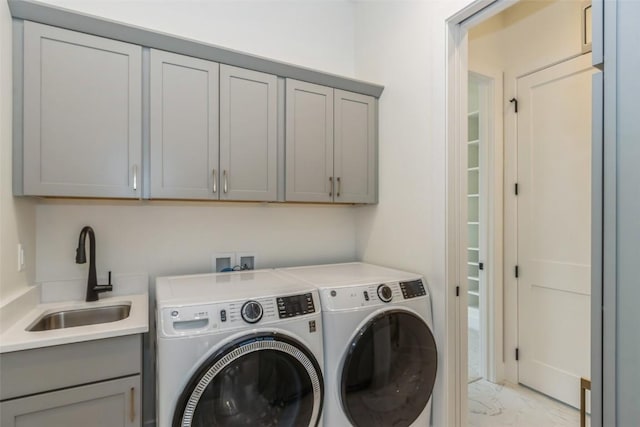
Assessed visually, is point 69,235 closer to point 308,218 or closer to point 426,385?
point 308,218

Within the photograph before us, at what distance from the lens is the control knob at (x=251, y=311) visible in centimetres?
140

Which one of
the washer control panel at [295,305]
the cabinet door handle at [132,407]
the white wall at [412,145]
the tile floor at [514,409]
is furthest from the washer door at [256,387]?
the tile floor at [514,409]

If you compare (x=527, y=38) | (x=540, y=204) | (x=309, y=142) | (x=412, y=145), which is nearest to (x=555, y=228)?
(x=540, y=204)

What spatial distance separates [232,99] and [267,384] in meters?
1.44

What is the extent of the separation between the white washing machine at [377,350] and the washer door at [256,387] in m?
0.13

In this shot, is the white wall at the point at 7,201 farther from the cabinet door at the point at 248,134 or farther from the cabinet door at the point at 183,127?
the cabinet door at the point at 248,134

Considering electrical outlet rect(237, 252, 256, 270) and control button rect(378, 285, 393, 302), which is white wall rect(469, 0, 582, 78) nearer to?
control button rect(378, 285, 393, 302)

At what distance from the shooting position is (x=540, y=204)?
2488 millimetres

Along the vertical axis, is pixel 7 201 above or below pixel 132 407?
above

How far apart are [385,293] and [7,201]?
1687 millimetres

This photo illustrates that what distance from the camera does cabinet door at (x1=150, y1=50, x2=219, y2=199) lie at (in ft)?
5.59

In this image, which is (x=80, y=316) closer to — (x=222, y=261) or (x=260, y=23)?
(x=222, y=261)

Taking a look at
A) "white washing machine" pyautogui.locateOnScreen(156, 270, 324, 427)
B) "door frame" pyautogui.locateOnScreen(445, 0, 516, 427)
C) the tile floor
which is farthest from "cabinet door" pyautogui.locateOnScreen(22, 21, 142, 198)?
the tile floor

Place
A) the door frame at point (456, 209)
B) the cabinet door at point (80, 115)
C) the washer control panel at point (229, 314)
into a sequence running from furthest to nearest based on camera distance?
1. the door frame at point (456, 209)
2. the cabinet door at point (80, 115)
3. the washer control panel at point (229, 314)
